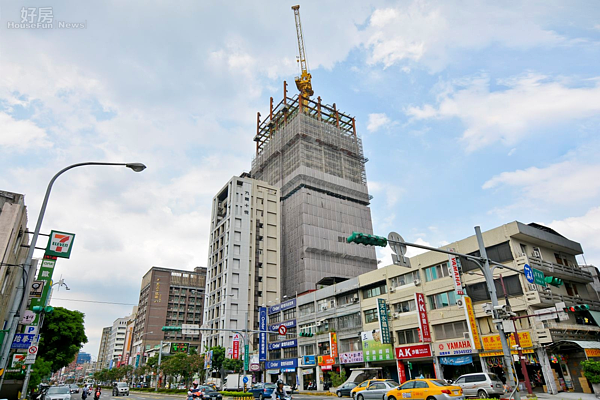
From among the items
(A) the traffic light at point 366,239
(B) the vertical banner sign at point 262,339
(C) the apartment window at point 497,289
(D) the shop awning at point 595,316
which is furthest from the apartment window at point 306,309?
(A) the traffic light at point 366,239

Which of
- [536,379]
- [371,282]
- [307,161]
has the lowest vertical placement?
[536,379]

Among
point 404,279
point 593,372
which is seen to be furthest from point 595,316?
point 404,279

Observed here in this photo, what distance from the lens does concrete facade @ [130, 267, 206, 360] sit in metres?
114

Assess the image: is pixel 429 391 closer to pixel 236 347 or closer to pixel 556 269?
pixel 556 269

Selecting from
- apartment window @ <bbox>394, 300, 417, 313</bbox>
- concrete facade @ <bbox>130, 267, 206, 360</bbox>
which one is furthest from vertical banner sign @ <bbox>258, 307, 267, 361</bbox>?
concrete facade @ <bbox>130, 267, 206, 360</bbox>

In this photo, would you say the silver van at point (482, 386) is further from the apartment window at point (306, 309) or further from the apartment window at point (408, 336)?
the apartment window at point (306, 309)

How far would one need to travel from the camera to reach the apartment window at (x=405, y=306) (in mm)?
39006

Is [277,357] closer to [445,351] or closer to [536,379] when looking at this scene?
[445,351]

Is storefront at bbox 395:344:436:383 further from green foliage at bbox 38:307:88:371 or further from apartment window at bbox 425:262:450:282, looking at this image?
green foliage at bbox 38:307:88:371

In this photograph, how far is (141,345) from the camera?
114 metres

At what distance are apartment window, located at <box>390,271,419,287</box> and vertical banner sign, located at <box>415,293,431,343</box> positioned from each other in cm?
255

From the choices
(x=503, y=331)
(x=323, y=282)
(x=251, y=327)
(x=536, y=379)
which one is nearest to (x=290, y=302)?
(x=323, y=282)

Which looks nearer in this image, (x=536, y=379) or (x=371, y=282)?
(x=536, y=379)

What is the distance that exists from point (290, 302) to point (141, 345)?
76.9 m
